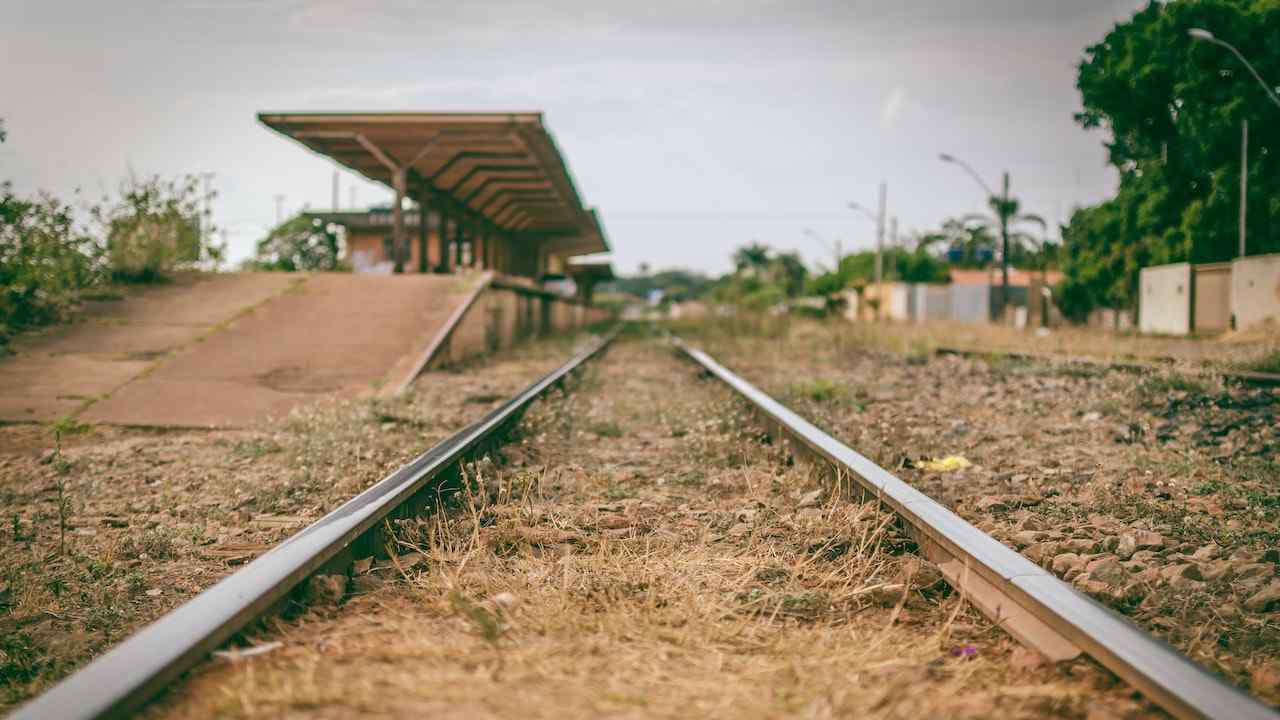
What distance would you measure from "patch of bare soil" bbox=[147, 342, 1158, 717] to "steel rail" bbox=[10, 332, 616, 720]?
0.21 feet

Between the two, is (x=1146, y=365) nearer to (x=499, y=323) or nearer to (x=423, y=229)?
(x=499, y=323)

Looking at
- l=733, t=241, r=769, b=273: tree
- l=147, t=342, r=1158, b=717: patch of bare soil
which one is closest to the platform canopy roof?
l=147, t=342, r=1158, b=717: patch of bare soil

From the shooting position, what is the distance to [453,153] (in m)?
18.5

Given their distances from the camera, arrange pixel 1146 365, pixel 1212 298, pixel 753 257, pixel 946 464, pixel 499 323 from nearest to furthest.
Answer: pixel 946 464, pixel 1146 365, pixel 499 323, pixel 1212 298, pixel 753 257

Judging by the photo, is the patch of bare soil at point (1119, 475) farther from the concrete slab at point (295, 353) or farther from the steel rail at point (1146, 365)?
the concrete slab at point (295, 353)

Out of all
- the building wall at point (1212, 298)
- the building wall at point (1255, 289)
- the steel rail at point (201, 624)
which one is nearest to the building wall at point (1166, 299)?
the building wall at point (1212, 298)

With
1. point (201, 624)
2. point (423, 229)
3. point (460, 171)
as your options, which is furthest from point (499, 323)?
point (201, 624)

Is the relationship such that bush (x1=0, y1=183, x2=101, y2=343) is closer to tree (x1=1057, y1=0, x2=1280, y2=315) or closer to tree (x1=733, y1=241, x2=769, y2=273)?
tree (x1=1057, y1=0, x2=1280, y2=315)

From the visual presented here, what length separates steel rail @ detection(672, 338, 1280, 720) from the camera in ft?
4.91

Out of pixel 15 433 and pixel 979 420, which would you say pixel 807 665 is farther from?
pixel 15 433

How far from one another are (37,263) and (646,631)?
9616 millimetres

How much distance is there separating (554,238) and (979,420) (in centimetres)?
3064

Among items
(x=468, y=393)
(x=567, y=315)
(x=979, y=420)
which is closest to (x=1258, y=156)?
(x=567, y=315)

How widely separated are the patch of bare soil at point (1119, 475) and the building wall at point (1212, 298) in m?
19.6
